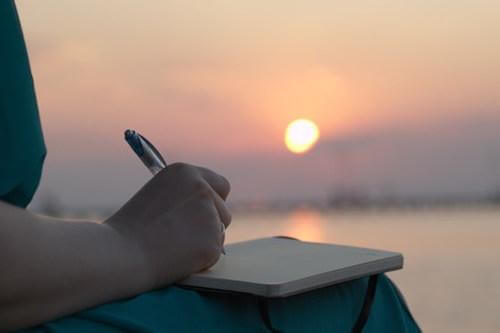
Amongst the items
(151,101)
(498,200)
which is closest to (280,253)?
(151,101)

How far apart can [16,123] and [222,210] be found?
219 millimetres

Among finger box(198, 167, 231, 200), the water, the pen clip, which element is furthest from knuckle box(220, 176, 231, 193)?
the water

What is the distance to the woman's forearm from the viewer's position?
58 centimetres

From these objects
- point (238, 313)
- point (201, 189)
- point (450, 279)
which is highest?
point (201, 189)

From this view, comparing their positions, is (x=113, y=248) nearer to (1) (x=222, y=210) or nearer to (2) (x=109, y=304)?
(2) (x=109, y=304)

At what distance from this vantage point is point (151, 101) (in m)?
8.79

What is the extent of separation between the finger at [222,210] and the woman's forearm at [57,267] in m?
0.11

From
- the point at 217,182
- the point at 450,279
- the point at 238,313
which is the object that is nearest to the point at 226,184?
the point at 217,182

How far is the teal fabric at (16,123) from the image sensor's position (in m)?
0.62

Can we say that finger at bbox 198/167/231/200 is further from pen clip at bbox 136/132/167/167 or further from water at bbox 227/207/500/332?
water at bbox 227/207/500/332

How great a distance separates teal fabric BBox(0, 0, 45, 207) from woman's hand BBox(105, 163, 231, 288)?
0.27 feet

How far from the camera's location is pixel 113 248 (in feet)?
2.13

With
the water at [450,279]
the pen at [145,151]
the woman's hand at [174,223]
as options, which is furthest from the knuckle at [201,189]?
the water at [450,279]

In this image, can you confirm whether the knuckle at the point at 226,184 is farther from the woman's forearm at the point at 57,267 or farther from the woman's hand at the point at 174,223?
the woman's forearm at the point at 57,267
